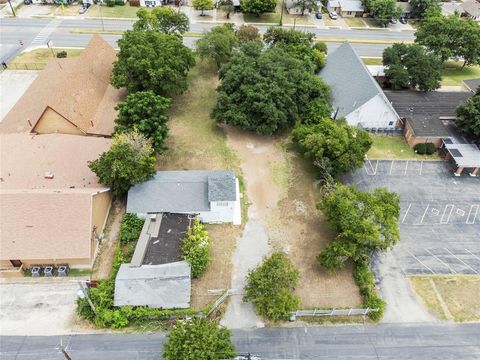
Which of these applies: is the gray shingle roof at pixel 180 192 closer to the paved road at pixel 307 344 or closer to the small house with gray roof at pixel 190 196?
the small house with gray roof at pixel 190 196

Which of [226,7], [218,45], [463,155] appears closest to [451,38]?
[463,155]

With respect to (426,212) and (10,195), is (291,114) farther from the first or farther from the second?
(10,195)

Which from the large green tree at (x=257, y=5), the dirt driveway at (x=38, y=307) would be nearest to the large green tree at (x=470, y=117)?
the large green tree at (x=257, y=5)

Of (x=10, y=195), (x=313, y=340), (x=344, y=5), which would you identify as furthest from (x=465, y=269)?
(x=344, y=5)

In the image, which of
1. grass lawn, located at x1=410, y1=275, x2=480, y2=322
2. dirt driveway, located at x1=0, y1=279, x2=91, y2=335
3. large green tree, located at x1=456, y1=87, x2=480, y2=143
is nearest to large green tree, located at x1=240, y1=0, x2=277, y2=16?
large green tree, located at x1=456, y1=87, x2=480, y2=143

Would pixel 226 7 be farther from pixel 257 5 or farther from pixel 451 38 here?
pixel 451 38

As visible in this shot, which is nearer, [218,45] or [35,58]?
[218,45]
